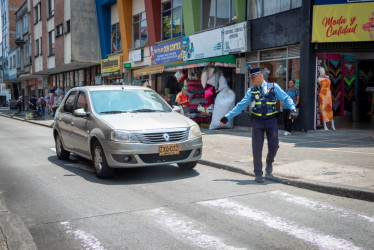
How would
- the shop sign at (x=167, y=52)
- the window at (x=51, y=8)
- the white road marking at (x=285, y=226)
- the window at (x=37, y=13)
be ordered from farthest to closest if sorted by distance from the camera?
the window at (x=37, y=13), the window at (x=51, y=8), the shop sign at (x=167, y=52), the white road marking at (x=285, y=226)

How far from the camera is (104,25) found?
28531mm

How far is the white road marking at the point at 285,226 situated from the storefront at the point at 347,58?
874 centimetres

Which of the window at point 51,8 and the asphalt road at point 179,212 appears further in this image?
the window at point 51,8

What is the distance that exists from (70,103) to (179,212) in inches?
198

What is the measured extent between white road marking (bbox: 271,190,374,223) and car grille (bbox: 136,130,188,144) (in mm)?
1935

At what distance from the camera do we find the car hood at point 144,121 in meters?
6.95

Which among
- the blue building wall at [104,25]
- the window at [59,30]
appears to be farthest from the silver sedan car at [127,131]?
the window at [59,30]

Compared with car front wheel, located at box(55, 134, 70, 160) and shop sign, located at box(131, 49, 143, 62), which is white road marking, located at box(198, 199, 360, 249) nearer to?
car front wheel, located at box(55, 134, 70, 160)

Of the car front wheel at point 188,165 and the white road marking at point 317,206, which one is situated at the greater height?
the car front wheel at point 188,165

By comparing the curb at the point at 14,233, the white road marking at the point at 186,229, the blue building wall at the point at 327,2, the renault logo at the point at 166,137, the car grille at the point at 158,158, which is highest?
the blue building wall at the point at 327,2

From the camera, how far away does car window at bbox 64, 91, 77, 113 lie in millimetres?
8961

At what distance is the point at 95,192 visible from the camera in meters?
6.24

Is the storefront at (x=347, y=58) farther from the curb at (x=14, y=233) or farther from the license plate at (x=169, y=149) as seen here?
the curb at (x=14, y=233)

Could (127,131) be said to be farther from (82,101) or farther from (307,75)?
(307,75)
